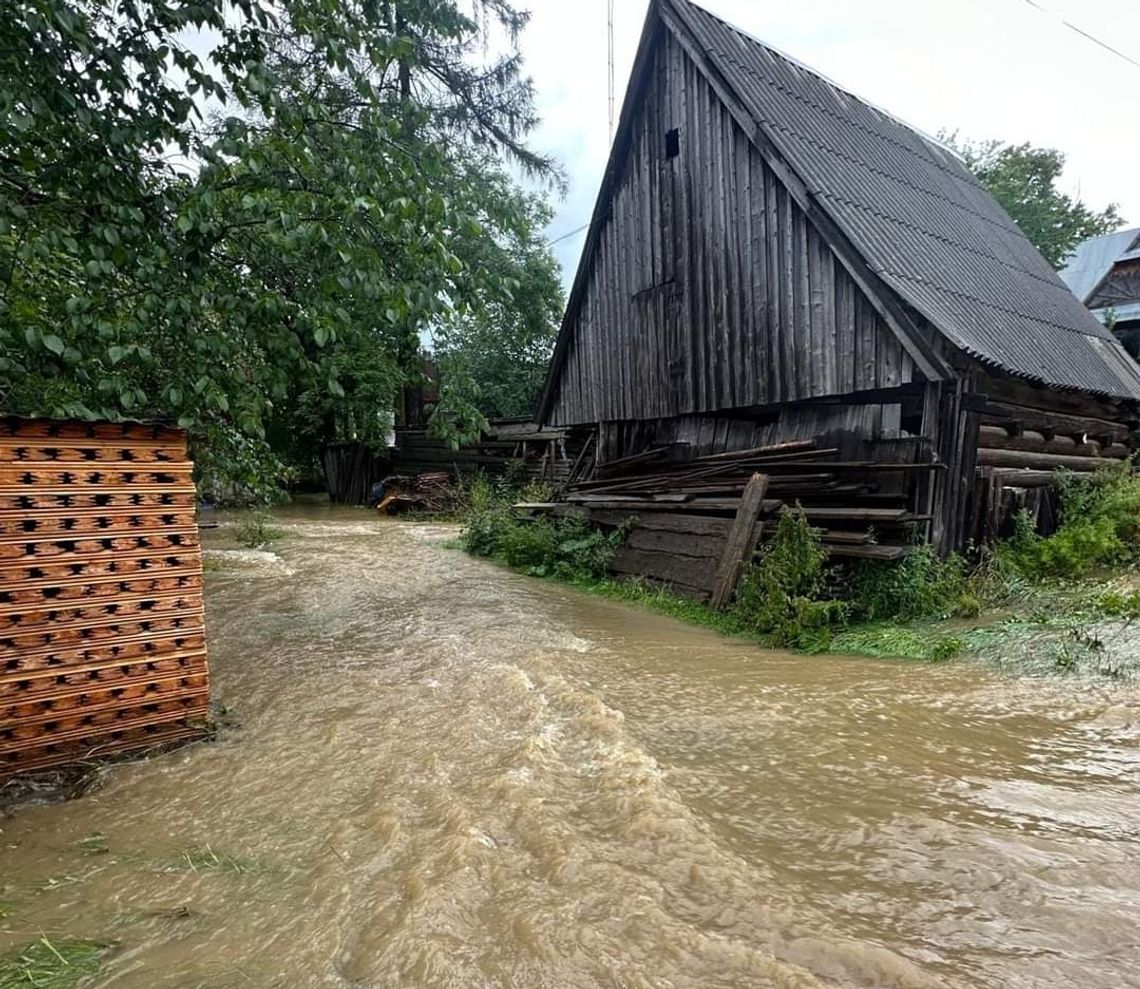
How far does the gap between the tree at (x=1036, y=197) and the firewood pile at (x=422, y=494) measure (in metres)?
19.8

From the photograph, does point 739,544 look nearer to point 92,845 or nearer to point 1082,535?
point 1082,535

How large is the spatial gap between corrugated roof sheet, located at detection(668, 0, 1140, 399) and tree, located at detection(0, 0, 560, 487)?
18.0 ft

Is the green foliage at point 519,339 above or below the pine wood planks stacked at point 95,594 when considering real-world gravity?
above

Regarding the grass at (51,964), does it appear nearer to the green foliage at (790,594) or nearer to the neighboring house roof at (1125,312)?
the green foliage at (790,594)

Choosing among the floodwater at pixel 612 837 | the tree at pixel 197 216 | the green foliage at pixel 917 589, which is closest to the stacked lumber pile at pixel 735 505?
the green foliage at pixel 917 589

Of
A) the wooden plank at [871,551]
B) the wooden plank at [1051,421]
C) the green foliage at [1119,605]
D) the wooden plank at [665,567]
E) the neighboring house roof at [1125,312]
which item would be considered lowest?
the wooden plank at [665,567]

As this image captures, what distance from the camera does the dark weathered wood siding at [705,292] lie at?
304 inches

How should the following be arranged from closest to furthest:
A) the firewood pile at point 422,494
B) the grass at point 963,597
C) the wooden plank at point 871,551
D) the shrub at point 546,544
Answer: the grass at point 963,597 < the wooden plank at point 871,551 < the shrub at point 546,544 < the firewood pile at point 422,494

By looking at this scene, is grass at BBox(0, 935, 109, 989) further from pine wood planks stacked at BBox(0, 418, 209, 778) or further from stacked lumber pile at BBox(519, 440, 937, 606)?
stacked lumber pile at BBox(519, 440, 937, 606)

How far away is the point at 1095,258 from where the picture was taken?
25.9 m

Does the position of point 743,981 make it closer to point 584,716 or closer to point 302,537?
point 584,716

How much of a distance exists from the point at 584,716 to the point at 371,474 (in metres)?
19.4

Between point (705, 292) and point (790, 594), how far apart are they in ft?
15.1

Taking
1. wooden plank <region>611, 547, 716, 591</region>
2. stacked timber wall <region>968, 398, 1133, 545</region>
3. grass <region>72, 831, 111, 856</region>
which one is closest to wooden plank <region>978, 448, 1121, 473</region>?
stacked timber wall <region>968, 398, 1133, 545</region>
